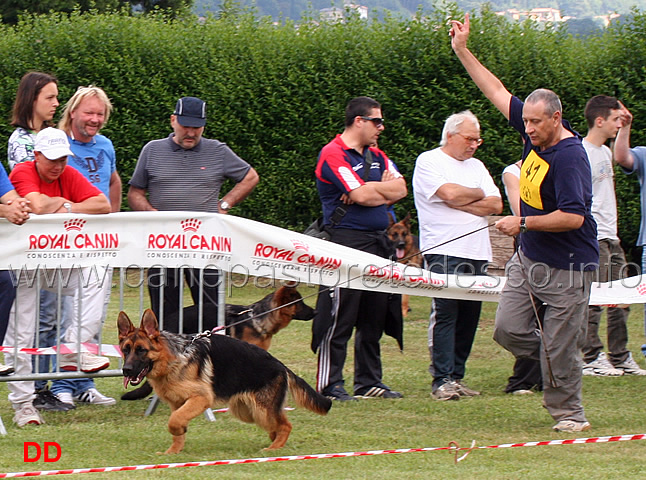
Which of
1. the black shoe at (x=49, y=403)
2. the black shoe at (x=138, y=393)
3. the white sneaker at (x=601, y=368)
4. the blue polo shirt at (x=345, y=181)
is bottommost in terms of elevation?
the white sneaker at (x=601, y=368)

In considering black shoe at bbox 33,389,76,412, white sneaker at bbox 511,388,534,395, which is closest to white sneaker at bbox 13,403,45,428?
black shoe at bbox 33,389,76,412

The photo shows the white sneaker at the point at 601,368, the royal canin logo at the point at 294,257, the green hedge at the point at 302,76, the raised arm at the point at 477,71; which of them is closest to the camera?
the raised arm at the point at 477,71

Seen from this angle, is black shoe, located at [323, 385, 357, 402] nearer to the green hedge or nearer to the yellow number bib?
the yellow number bib

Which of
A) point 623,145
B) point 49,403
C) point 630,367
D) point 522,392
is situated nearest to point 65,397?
point 49,403

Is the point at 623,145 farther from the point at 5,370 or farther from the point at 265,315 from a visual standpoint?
the point at 5,370

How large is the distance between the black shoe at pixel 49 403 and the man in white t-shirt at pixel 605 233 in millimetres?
4529

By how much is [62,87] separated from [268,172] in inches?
143

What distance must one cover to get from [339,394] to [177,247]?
1.83m

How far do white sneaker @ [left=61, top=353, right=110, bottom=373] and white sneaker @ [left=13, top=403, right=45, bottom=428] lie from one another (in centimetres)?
35

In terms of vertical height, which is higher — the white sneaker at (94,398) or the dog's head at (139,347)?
the dog's head at (139,347)

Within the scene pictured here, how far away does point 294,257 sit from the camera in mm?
6512

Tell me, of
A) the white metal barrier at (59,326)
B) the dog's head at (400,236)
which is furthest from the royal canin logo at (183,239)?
the dog's head at (400,236)

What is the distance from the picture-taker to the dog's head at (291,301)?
718 centimetres

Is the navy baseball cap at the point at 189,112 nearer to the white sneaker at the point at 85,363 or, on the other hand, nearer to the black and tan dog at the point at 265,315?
the black and tan dog at the point at 265,315
